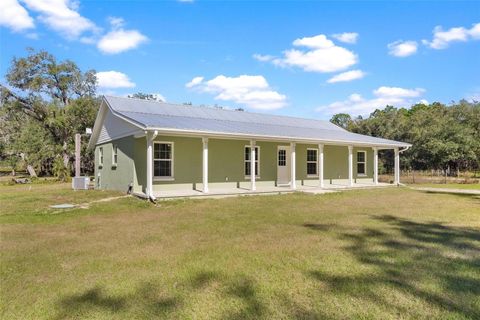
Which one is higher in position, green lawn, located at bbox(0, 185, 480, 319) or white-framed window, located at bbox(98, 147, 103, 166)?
white-framed window, located at bbox(98, 147, 103, 166)

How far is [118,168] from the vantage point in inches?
569

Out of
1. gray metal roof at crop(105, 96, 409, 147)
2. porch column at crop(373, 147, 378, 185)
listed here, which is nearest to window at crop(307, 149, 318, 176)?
gray metal roof at crop(105, 96, 409, 147)

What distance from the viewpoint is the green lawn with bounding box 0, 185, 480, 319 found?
3.29 m

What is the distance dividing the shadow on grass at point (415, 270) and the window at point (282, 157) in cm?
940

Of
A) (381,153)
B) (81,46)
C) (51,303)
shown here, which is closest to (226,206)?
(51,303)

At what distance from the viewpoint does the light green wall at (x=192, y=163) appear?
12.9 m

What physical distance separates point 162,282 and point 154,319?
92 centimetres

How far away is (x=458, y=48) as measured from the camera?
17.1m

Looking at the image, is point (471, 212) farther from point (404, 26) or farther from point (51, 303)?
point (51, 303)

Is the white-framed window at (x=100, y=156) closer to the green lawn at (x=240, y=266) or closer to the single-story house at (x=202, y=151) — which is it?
the single-story house at (x=202, y=151)

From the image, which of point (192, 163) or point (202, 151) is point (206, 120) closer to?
point (202, 151)

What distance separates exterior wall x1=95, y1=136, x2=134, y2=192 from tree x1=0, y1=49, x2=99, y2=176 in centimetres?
1224

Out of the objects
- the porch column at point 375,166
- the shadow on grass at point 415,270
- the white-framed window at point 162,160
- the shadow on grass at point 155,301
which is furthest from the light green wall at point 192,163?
the shadow on grass at point 155,301

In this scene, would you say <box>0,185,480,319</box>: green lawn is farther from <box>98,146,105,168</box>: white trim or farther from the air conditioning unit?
<box>98,146,105,168</box>: white trim
